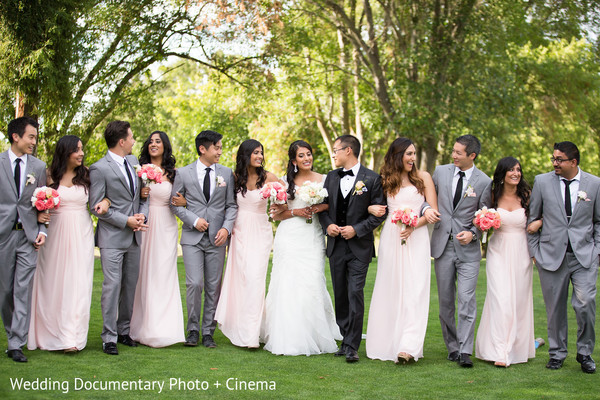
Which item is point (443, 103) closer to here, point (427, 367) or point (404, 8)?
point (404, 8)

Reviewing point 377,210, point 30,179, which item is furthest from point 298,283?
point 30,179

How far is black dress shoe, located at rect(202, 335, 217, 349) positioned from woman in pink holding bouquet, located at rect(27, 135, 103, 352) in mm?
1382

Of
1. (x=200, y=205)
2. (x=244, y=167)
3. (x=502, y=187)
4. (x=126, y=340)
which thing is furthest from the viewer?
(x=244, y=167)

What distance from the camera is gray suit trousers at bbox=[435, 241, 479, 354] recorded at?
24.6 ft

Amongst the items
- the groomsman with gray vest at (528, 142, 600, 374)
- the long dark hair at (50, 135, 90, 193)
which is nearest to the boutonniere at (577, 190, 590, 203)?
the groomsman with gray vest at (528, 142, 600, 374)

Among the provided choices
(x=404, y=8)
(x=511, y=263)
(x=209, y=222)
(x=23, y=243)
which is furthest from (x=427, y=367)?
(x=404, y=8)

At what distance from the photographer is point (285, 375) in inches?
265

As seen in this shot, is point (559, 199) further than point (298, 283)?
No

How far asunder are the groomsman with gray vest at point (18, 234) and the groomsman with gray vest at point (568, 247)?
5.37 meters

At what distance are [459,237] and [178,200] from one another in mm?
3294

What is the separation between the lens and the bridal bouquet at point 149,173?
7.75 metres

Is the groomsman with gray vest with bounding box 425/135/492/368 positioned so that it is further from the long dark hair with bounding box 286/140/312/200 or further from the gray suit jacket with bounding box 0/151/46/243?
the gray suit jacket with bounding box 0/151/46/243

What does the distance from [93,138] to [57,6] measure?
5.97 meters

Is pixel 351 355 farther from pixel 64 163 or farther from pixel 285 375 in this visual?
pixel 64 163
